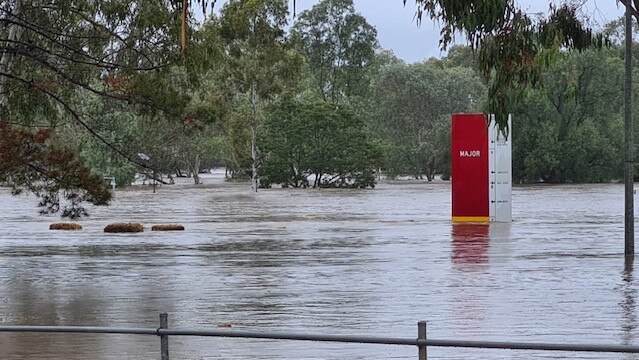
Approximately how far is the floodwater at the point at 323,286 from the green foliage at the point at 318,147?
2146 inches

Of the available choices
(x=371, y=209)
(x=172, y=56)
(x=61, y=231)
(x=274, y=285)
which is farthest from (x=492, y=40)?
(x=371, y=209)

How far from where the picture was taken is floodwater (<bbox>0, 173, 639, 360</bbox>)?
12.3 meters

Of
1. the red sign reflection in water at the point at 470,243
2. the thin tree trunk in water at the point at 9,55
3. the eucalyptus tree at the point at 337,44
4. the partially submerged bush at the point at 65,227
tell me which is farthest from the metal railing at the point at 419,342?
the eucalyptus tree at the point at 337,44

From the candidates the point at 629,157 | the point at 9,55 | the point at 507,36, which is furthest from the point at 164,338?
Result: the point at 9,55

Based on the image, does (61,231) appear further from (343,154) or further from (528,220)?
(343,154)

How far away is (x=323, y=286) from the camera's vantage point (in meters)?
18.1

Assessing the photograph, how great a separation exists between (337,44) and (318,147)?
20.6 meters

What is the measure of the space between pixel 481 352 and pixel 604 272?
8841 mm

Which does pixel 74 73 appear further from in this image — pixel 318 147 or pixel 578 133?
pixel 578 133

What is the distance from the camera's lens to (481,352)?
1159 cm

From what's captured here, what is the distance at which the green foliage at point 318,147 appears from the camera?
297 ft

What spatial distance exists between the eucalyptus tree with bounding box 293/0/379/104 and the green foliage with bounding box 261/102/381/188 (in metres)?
15.4

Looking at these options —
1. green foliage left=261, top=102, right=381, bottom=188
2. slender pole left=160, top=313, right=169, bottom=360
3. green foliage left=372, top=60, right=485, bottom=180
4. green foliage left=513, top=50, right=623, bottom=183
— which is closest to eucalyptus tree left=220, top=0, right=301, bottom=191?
green foliage left=261, top=102, right=381, bottom=188

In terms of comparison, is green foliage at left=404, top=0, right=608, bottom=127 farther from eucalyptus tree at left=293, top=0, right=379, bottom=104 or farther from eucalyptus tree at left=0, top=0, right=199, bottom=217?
eucalyptus tree at left=293, top=0, right=379, bottom=104
